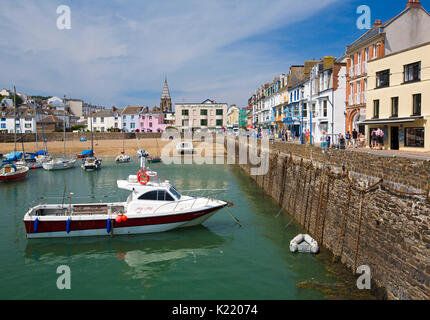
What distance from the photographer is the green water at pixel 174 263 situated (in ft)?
38.4

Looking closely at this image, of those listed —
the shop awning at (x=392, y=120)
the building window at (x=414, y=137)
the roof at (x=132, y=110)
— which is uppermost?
the roof at (x=132, y=110)

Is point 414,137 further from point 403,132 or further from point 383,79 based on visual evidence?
point 383,79

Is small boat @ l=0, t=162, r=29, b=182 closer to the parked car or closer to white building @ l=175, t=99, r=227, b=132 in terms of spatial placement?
the parked car

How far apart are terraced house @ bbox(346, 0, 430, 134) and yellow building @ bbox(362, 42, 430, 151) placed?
5.80 feet

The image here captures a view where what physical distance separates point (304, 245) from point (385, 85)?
44.2ft

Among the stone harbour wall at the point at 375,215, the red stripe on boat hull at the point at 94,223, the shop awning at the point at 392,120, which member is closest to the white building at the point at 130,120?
the shop awning at the point at 392,120

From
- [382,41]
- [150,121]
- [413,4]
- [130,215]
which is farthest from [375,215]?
[150,121]

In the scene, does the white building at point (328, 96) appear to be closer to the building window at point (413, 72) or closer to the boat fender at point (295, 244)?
the building window at point (413, 72)

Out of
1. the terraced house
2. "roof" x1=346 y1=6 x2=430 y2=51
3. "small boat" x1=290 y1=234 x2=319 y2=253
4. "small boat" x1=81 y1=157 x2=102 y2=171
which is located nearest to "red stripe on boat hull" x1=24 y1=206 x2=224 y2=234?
"small boat" x1=290 y1=234 x2=319 y2=253

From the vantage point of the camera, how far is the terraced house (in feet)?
84.1

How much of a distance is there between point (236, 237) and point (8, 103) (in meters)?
137

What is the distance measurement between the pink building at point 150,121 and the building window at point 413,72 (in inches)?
3647
